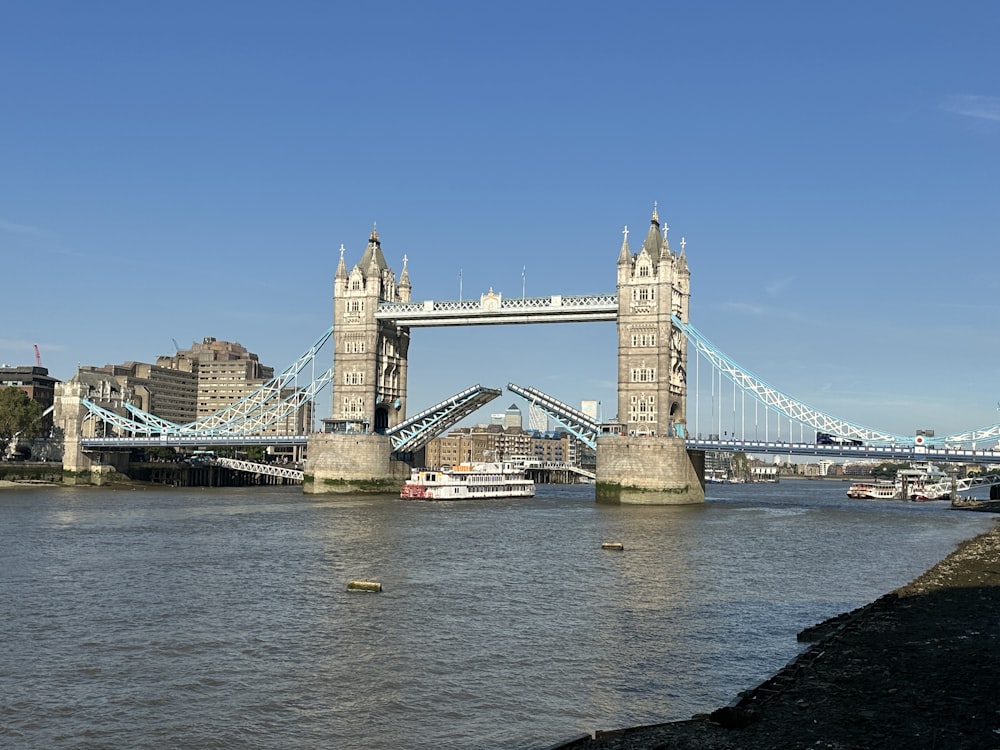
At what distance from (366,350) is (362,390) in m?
3.74

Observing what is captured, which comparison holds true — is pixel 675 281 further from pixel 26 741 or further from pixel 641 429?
pixel 26 741

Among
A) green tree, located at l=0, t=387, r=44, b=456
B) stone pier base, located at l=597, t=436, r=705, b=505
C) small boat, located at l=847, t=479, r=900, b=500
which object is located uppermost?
green tree, located at l=0, t=387, r=44, b=456

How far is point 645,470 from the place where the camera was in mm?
83125

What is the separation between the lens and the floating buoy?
112 ft

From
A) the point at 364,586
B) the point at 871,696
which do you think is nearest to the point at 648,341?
the point at 364,586

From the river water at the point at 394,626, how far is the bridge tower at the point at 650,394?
24.3m

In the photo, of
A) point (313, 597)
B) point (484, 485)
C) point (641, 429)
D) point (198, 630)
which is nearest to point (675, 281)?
point (641, 429)

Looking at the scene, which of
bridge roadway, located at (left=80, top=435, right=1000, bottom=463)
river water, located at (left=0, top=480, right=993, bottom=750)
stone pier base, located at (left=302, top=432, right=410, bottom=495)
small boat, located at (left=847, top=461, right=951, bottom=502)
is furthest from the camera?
small boat, located at (left=847, top=461, right=951, bottom=502)

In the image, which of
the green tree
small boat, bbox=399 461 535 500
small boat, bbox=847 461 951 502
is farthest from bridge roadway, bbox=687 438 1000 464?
the green tree

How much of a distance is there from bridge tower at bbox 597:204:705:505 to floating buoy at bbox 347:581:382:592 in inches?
2001

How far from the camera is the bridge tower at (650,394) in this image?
83.2m

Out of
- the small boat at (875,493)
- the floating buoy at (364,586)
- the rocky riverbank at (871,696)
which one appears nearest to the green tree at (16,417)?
the floating buoy at (364,586)

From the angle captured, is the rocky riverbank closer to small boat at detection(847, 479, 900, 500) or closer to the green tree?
small boat at detection(847, 479, 900, 500)

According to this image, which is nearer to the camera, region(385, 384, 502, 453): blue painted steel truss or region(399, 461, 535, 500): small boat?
region(399, 461, 535, 500): small boat
